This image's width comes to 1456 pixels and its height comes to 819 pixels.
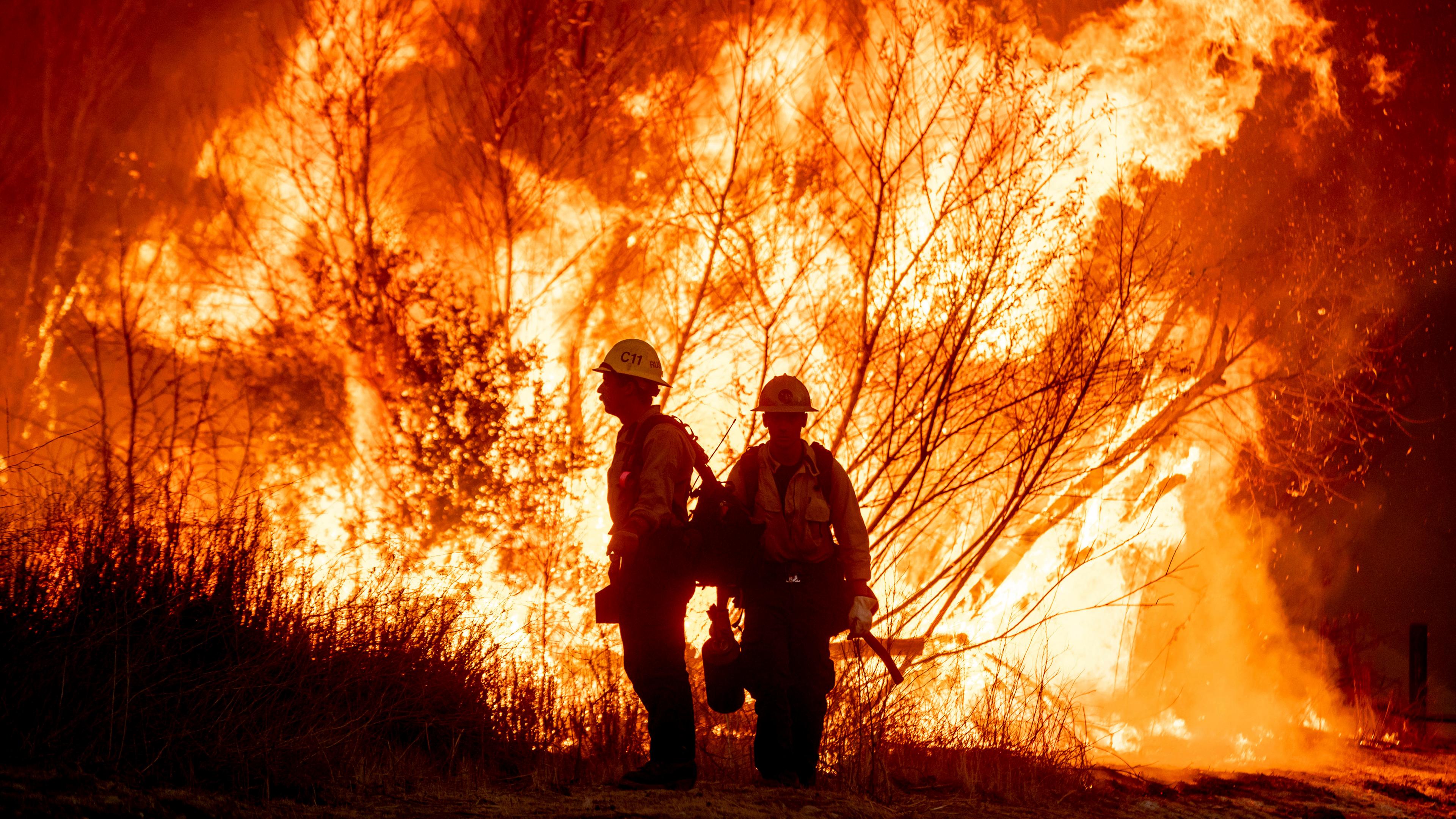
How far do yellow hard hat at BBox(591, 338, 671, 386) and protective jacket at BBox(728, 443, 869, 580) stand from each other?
59 centimetres

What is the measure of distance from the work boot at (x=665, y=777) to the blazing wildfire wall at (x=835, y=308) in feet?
7.23

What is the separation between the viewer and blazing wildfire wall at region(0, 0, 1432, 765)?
788 cm

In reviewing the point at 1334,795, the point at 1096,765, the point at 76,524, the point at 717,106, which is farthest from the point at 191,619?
the point at 1334,795

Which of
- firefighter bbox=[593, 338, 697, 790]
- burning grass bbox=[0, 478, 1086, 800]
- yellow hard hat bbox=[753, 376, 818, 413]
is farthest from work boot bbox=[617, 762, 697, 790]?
yellow hard hat bbox=[753, 376, 818, 413]

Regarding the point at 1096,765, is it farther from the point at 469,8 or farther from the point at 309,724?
the point at 469,8

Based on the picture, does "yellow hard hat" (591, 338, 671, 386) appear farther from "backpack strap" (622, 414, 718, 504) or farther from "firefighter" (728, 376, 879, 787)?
"firefighter" (728, 376, 879, 787)

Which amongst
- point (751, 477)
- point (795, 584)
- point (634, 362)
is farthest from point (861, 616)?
point (634, 362)

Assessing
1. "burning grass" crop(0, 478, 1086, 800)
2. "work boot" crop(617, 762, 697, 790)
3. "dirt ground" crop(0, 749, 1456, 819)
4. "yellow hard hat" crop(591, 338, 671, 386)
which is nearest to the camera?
"dirt ground" crop(0, 749, 1456, 819)

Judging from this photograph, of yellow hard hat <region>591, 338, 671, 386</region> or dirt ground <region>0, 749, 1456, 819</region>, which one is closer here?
dirt ground <region>0, 749, 1456, 819</region>

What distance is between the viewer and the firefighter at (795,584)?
4.83 meters

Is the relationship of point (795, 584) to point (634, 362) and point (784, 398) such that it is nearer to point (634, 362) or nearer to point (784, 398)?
point (784, 398)

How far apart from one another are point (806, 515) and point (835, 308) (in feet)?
Result: 13.7

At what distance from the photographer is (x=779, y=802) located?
4.57 meters

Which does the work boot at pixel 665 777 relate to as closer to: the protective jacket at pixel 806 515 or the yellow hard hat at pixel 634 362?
the protective jacket at pixel 806 515
